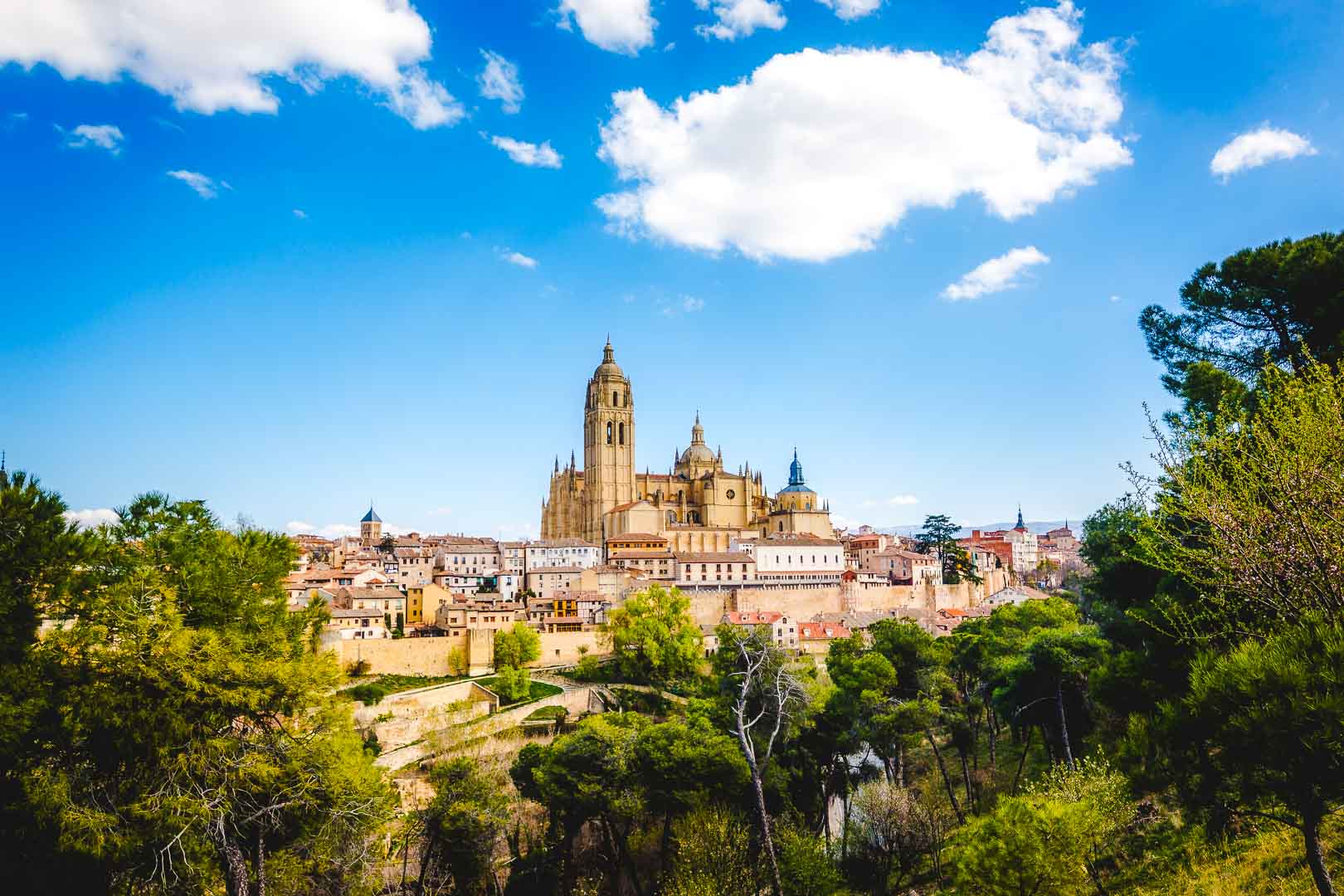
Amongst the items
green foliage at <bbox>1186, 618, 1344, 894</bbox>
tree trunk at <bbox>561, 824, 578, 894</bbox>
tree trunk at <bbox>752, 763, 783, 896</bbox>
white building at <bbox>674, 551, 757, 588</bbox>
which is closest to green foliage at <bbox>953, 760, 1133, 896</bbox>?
tree trunk at <bbox>752, 763, 783, 896</bbox>

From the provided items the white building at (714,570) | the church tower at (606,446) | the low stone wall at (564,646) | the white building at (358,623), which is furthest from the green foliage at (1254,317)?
the church tower at (606,446)

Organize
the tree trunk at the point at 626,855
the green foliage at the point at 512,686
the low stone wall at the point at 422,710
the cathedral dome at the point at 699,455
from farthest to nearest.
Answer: the cathedral dome at the point at 699,455 < the green foliage at the point at 512,686 < the low stone wall at the point at 422,710 < the tree trunk at the point at 626,855

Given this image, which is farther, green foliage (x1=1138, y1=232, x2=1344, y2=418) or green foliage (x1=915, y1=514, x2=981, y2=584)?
green foliage (x1=915, y1=514, x2=981, y2=584)

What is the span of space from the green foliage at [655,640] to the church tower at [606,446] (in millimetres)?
34979

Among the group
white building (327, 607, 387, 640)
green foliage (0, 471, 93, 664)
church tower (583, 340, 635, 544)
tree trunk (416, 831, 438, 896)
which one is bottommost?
tree trunk (416, 831, 438, 896)

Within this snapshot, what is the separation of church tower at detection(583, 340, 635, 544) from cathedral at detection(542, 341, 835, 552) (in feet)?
0.28

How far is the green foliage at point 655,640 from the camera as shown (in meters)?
38.5

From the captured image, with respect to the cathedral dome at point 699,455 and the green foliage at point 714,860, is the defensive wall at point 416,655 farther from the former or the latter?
the cathedral dome at point 699,455

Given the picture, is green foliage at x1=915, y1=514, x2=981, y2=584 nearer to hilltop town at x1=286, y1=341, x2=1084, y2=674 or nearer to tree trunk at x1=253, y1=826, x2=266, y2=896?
hilltop town at x1=286, y1=341, x2=1084, y2=674

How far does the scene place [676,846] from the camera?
63.8ft

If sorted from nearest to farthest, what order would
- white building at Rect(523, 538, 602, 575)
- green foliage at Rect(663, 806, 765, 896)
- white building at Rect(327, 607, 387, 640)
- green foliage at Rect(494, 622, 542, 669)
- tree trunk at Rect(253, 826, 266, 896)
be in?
tree trunk at Rect(253, 826, 266, 896) → green foliage at Rect(663, 806, 765, 896) → white building at Rect(327, 607, 387, 640) → green foliage at Rect(494, 622, 542, 669) → white building at Rect(523, 538, 602, 575)

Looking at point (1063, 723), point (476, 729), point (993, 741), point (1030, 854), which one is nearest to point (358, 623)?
point (476, 729)

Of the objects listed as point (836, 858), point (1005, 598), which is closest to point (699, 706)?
point (836, 858)

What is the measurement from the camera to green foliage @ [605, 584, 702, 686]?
126 ft
